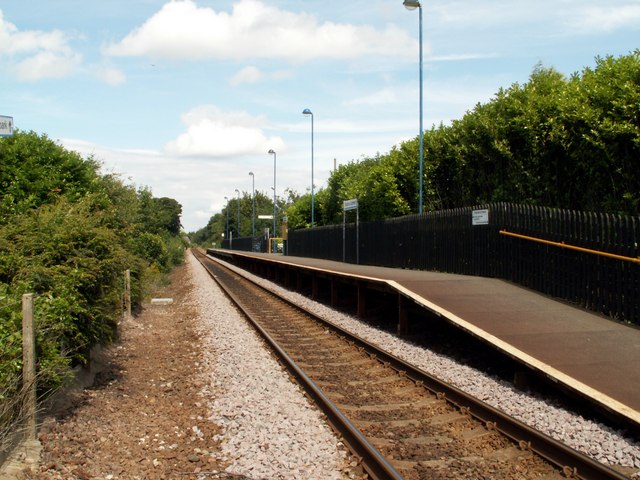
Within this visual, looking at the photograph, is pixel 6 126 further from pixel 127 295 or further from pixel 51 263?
pixel 127 295

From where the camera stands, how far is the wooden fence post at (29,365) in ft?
17.2

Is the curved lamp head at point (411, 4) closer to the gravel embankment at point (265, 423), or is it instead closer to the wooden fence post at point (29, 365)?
the gravel embankment at point (265, 423)

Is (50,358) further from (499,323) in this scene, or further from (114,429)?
(499,323)

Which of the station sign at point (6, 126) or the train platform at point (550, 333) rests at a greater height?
the station sign at point (6, 126)

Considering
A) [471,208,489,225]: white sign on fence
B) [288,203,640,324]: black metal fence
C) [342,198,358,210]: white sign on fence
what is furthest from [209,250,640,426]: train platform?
[342,198,358,210]: white sign on fence

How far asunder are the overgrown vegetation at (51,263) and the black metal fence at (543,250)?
7.31 m

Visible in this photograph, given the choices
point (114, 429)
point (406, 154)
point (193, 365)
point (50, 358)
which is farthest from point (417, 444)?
point (406, 154)

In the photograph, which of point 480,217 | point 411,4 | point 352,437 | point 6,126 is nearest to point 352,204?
point 411,4

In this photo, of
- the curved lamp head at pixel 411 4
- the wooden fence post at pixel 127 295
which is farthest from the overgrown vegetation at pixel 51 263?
the curved lamp head at pixel 411 4

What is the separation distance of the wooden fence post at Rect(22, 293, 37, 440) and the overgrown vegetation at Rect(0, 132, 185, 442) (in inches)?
2.9

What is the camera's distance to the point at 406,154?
87.6ft

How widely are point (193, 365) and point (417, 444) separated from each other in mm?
4873

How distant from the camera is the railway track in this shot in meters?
4.96

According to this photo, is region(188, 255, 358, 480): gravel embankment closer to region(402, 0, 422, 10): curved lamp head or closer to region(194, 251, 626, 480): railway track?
region(194, 251, 626, 480): railway track
